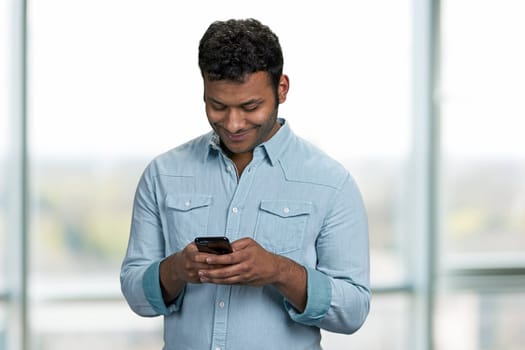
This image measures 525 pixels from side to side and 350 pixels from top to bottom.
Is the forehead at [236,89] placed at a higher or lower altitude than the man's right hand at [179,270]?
higher

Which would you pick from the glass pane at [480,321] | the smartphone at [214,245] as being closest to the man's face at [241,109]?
the smartphone at [214,245]

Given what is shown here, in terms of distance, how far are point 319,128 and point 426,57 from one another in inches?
→ 21.1

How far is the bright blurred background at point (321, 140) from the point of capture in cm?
379

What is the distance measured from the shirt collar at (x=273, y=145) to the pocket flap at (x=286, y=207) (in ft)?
0.29

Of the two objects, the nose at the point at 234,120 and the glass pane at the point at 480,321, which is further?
the glass pane at the point at 480,321

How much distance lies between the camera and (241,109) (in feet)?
5.89

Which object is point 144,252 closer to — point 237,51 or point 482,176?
point 237,51

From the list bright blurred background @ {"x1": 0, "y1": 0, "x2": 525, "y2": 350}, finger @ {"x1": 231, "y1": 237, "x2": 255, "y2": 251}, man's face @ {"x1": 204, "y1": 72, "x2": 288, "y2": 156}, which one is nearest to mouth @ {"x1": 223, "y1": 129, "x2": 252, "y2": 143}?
man's face @ {"x1": 204, "y1": 72, "x2": 288, "y2": 156}

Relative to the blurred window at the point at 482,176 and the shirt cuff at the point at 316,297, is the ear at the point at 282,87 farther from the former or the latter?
the blurred window at the point at 482,176

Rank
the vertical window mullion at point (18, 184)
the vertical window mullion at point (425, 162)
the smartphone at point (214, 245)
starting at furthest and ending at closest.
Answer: the vertical window mullion at point (425, 162), the vertical window mullion at point (18, 184), the smartphone at point (214, 245)

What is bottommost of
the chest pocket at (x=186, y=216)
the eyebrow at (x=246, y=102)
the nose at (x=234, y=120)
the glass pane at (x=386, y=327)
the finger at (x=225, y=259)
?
the glass pane at (x=386, y=327)

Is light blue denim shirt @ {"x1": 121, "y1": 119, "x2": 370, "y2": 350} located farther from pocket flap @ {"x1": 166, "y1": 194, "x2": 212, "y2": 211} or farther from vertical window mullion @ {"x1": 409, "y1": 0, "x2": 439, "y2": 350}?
vertical window mullion @ {"x1": 409, "y1": 0, "x2": 439, "y2": 350}

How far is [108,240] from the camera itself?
12.8 ft

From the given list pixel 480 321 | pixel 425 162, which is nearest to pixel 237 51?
pixel 425 162
